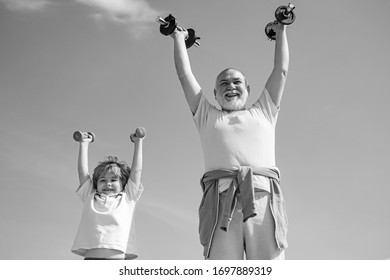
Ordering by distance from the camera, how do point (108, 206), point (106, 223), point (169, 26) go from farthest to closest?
point (108, 206) → point (106, 223) → point (169, 26)

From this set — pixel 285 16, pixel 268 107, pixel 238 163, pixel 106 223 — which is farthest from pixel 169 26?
pixel 106 223

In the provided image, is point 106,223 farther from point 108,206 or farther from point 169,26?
point 169,26

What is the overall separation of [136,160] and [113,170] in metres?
0.29

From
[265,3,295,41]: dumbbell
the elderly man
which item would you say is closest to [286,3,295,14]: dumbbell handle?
[265,3,295,41]: dumbbell

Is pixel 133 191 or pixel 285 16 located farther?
pixel 133 191

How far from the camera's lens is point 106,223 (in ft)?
16.4

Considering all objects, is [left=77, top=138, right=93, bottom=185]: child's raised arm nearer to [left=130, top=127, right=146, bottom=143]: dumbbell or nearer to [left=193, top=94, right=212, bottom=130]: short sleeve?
[left=130, top=127, right=146, bottom=143]: dumbbell

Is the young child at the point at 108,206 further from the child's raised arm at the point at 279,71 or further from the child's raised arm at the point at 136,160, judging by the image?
the child's raised arm at the point at 279,71

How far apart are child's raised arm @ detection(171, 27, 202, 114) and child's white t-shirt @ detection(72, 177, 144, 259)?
141cm

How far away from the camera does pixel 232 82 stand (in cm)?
442
